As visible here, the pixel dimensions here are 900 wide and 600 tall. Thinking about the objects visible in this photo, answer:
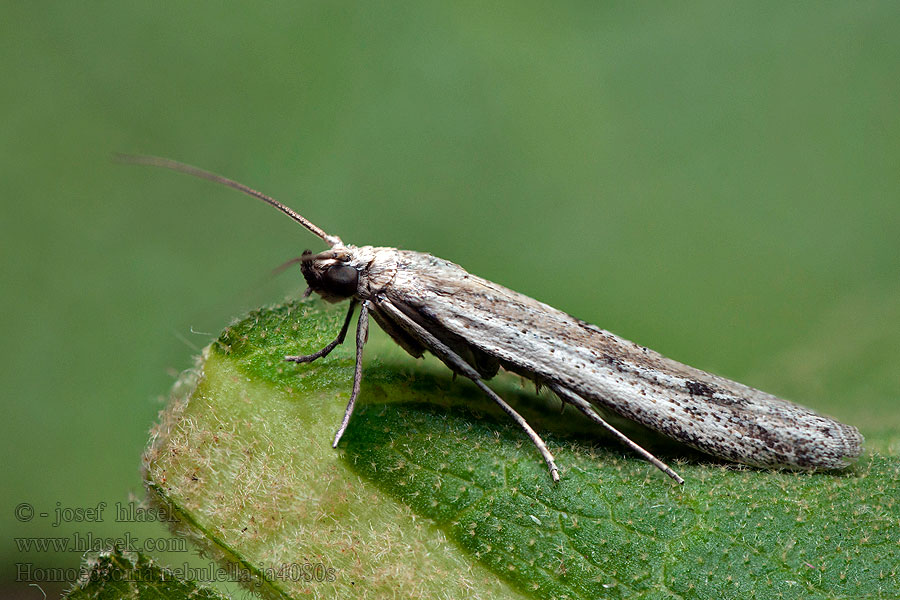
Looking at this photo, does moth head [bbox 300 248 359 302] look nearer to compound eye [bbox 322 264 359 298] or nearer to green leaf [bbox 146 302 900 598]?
compound eye [bbox 322 264 359 298]

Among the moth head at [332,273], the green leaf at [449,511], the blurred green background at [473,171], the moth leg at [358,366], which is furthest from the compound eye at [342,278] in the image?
the blurred green background at [473,171]

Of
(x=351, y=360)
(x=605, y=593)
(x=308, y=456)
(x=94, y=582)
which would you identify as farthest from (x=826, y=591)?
(x=94, y=582)

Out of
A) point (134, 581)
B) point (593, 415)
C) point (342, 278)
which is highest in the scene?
point (342, 278)

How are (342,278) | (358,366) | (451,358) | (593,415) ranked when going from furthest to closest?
1. (342,278)
2. (451,358)
3. (593,415)
4. (358,366)

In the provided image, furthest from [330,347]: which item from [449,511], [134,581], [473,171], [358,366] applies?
[473,171]

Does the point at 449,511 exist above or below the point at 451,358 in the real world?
below

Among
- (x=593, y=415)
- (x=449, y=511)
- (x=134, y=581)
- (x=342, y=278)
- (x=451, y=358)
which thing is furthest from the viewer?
(x=342, y=278)

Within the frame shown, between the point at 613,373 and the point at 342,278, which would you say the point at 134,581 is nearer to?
the point at 342,278

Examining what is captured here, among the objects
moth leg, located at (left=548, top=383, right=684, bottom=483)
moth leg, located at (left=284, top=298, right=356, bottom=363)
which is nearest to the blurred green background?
moth leg, located at (left=284, top=298, right=356, bottom=363)

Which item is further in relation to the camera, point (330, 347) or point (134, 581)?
point (330, 347)
